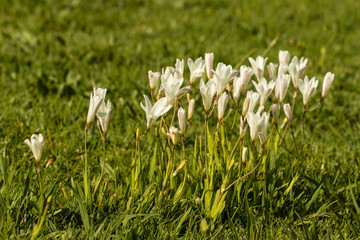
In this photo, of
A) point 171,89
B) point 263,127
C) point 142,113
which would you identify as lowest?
point 142,113

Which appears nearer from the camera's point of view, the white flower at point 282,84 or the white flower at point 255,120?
the white flower at point 255,120

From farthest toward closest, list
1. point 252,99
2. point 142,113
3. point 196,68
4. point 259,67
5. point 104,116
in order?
point 142,113 < point 259,67 < point 196,68 < point 252,99 < point 104,116

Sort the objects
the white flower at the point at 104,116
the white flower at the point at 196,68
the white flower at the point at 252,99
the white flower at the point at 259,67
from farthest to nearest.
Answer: the white flower at the point at 259,67
the white flower at the point at 196,68
the white flower at the point at 252,99
the white flower at the point at 104,116

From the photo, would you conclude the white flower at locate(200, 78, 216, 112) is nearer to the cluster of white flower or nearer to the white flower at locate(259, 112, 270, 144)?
the cluster of white flower

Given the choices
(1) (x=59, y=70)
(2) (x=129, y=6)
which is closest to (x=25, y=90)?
(1) (x=59, y=70)

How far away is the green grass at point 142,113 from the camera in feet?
7.20

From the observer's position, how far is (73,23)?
5.55 metres

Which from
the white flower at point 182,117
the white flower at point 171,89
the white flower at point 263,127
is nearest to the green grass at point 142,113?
the white flower at point 263,127

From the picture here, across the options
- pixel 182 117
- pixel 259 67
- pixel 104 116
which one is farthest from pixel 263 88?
pixel 104 116

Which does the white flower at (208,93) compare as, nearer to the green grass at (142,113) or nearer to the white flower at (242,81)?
the white flower at (242,81)

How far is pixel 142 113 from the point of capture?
3.57 m

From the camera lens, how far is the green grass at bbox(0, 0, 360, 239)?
7.20ft

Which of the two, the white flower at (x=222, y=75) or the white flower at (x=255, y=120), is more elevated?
the white flower at (x=222, y=75)

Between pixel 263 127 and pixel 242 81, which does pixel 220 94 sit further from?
pixel 263 127
